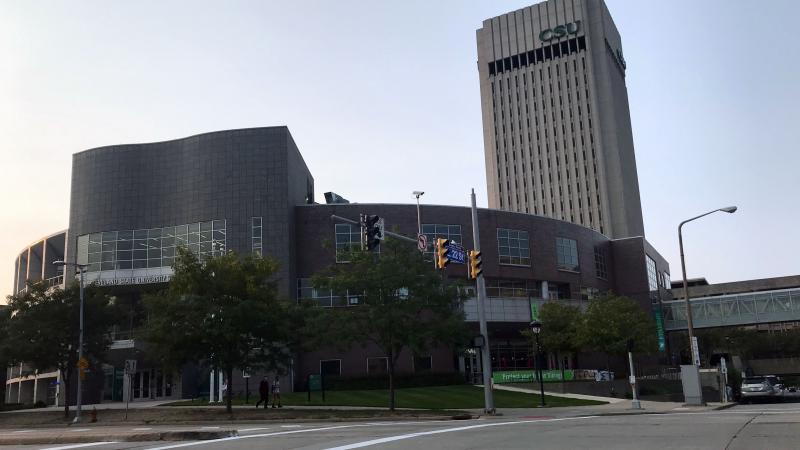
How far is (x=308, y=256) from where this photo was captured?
181 feet

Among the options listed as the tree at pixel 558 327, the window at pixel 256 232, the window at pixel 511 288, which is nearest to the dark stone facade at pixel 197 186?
the window at pixel 256 232

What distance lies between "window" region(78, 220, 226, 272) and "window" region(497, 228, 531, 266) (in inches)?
910

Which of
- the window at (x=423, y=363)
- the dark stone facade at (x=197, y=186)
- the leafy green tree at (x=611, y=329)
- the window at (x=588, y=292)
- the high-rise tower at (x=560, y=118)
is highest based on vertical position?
the high-rise tower at (x=560, y=118)

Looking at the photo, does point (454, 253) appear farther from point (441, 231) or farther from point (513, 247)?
point (513, 247)

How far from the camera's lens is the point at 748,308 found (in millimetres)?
66375

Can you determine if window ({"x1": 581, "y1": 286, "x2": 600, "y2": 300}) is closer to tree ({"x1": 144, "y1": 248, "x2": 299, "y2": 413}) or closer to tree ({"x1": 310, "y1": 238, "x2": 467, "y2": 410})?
tree ({"x1": 310, "y1": 238, "x2": 467, "y2": 410})

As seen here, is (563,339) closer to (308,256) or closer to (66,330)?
(308,256)

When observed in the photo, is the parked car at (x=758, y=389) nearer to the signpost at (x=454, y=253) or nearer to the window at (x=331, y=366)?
the signpost at (x=454, y=253)

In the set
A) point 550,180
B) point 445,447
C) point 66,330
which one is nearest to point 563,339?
point 66,330

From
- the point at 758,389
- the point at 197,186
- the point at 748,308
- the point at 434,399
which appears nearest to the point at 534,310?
the point at 758,389

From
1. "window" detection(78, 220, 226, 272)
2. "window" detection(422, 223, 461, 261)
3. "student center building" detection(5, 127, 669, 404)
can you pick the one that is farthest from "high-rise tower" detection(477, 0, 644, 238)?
"window" detection(78, 220, 226, 272)

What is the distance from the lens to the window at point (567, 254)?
65.4m

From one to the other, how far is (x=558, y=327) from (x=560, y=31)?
3453 inches

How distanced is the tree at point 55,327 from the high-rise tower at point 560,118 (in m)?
93.4
